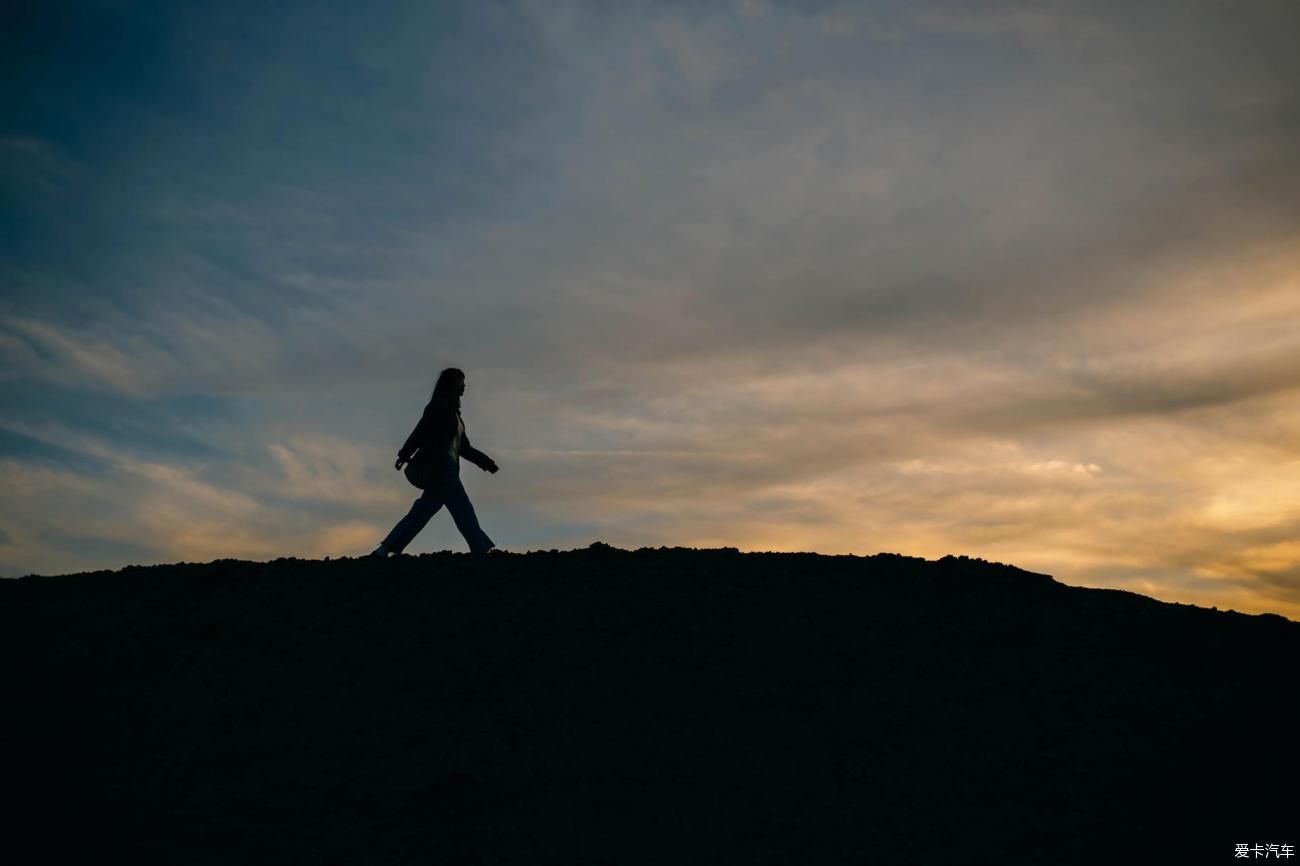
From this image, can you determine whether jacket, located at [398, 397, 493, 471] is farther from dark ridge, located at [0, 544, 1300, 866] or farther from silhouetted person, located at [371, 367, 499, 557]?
dark ridge, located at [0, 544, 1300, 866]

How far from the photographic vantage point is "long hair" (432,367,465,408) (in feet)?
40.0

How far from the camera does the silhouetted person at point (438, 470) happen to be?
39.0 feet

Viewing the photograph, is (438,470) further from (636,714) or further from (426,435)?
(636,714)

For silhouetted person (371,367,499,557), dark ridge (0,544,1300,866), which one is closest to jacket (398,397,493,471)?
silhouetted person (371,367,499,557)

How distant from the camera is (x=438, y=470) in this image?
11875 mm

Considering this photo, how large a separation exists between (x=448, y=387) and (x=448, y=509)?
140cm

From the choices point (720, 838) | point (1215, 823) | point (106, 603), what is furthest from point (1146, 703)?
point (106, 603)

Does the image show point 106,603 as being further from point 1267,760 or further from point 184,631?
point 1267,760


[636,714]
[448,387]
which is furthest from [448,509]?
[636,714]

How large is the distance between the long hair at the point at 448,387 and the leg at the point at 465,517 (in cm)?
90

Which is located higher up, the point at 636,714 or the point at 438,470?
the point at 438,470

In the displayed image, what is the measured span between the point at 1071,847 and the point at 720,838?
90.7 inches

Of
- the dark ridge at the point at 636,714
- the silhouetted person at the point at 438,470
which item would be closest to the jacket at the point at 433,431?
the silhouetted person at the point at 438,470

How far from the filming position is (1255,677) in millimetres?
9438
